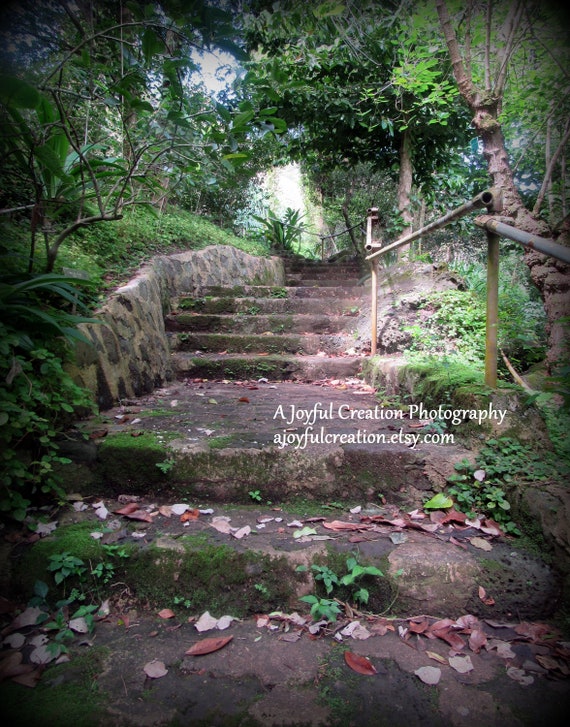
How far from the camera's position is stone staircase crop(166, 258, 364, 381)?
339 centimetres

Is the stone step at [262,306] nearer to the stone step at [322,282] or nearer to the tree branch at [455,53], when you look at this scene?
the stone step at [322,282]

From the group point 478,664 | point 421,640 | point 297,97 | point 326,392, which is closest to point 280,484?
point 421,640

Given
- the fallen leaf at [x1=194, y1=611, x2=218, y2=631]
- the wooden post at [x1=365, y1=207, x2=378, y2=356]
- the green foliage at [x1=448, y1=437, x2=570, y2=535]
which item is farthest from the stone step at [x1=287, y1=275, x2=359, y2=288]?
the fallen leaf at [x1=194, y1=611, x2=218, y2=631]

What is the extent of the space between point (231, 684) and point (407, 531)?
0.83 meters

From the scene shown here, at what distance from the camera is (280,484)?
1.79 metres

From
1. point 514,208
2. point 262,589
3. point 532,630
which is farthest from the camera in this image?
point 514,208

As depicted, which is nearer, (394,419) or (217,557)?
(217,557)

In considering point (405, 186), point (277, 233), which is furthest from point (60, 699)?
point (277, 233)

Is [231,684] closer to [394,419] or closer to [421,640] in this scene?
[421,640]

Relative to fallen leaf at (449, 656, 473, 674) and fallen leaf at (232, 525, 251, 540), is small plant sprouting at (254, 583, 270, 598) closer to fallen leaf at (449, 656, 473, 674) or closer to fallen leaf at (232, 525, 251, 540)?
fallen leaf at (232, 525, 251, 540)

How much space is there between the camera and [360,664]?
1103 millimetres

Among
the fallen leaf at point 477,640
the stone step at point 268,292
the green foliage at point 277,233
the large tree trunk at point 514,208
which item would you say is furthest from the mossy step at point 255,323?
the green foliage at point 277,233

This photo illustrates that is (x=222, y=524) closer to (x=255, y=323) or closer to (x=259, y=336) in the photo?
(x=259, y=336)

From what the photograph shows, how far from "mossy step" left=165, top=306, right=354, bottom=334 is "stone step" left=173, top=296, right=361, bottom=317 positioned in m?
0.09
